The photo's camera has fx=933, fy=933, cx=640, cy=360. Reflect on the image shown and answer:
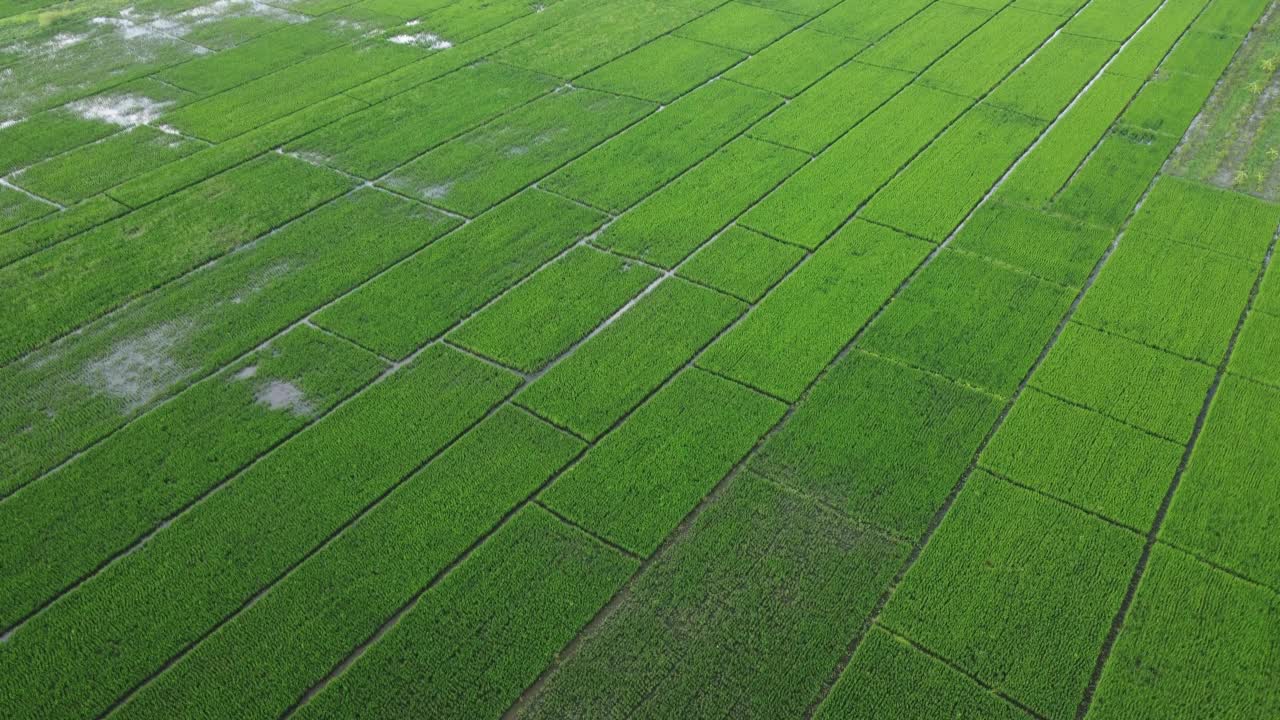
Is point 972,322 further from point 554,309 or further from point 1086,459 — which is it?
point 554,309

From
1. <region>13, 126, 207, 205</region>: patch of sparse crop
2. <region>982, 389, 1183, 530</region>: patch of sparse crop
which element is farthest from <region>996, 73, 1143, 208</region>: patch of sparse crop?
<region>13, 126, 207, 205</region>: patch of sparse crop

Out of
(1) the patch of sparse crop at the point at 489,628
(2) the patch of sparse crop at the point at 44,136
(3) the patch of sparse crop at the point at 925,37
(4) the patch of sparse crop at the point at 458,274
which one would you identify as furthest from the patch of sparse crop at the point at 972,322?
(2) the patch of sparse crop at the point at 44,136

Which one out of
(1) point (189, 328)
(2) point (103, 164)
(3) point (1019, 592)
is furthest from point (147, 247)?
(3) point (1019, 592)

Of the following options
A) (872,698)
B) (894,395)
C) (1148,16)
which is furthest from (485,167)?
(1148,16)

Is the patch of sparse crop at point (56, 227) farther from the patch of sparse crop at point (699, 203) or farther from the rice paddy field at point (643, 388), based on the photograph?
the patch of sparse crop at point (699, 203)

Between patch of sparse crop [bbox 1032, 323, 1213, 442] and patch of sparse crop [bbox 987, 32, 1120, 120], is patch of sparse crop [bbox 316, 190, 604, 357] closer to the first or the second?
patch of sparse crop [bbox 1032, 323, 1213, 442]
